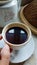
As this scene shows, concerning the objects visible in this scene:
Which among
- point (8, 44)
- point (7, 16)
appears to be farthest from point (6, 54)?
point (7, 16)

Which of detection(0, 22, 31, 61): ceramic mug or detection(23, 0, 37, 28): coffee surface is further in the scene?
detection(23, 0, 37, 28): coffee surface

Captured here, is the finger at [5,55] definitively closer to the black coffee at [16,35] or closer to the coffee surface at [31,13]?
the black coffee at [16,35]

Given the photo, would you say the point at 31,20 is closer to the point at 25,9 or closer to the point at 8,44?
the point at 25,9

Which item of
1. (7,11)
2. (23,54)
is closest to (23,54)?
(23,54)

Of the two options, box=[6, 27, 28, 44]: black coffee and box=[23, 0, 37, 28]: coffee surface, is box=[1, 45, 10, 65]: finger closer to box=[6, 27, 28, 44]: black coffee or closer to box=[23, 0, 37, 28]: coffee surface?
box=[6, 27, 28, 44]: black coffee

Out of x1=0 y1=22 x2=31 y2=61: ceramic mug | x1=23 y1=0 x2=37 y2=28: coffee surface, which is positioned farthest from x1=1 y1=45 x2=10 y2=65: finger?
x1=23 y1=0 x2=37 y2=28: coffee surface
